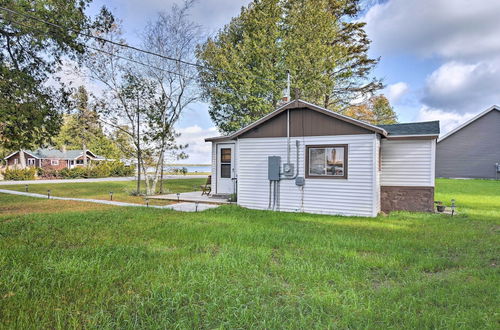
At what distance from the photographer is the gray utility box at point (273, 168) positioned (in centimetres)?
906

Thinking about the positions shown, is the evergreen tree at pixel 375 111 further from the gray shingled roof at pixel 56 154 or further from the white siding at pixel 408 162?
the gray shingled roof at pixel 56 154

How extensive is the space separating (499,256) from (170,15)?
1451 centimetres

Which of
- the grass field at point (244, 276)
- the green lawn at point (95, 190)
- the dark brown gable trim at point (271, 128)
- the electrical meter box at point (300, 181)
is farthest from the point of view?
the green lawn at point (95, 190)

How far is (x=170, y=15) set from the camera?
45.2ft

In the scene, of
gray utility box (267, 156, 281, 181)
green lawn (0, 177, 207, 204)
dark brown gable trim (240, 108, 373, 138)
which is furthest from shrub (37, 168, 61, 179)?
gray utility box (267, 156, 281, 181)

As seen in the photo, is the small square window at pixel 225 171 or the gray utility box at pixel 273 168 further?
the small square window at pixel 225 171

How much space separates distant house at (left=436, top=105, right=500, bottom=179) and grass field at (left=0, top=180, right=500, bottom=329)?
19.8 m

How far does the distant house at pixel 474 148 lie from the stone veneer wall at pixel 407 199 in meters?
17.3

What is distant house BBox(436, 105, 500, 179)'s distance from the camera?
21891 mm

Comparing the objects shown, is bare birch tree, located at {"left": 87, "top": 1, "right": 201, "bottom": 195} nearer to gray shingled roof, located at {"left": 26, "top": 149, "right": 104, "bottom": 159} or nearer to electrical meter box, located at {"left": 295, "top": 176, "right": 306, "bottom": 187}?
electrical meter box, located at {"left": 295, "top": 176, "right": 306, "bottom": 187}

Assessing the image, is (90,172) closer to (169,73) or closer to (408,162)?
(169,73)

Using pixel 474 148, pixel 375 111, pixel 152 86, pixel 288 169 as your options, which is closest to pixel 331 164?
pixel 288 169

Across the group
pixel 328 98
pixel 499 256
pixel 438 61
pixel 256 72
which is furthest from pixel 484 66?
pixel 499 256

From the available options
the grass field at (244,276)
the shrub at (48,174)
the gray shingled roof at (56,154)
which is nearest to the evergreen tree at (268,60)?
the grass field at (244,276)
